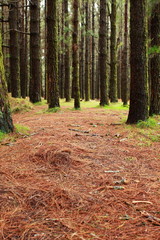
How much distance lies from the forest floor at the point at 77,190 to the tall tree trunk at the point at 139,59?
220 cm

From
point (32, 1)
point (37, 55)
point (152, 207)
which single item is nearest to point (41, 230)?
point (152, 207)

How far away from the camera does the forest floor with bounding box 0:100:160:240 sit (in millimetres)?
1789

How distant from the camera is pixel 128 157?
3826mm

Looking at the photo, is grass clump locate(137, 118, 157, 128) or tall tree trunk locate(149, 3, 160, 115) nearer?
grass clump locate(137, 118, 157, 128)

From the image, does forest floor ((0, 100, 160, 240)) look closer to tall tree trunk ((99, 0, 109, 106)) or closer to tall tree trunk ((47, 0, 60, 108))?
tall tree trunk ((47, 0, 60, 108))

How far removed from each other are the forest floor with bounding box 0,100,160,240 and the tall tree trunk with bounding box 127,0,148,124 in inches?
86.4

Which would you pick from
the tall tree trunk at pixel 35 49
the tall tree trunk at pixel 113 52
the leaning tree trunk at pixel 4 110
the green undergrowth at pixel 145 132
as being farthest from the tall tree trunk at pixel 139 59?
the tall tree trunk at pixel 113 52

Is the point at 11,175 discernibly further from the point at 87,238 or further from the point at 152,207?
the point at 152,207

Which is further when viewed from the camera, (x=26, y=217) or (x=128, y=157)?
(x=128, y=157)

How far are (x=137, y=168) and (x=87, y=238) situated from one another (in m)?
1.86

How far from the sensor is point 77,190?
249 cm

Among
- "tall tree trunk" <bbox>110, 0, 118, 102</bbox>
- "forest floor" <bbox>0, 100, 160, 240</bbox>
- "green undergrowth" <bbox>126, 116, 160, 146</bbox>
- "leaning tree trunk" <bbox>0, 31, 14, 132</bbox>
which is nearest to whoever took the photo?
"forest floor" <bbox>0, 100, 160, 240</bbox>

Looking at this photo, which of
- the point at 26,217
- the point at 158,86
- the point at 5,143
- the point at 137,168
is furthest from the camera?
the point at 158,86

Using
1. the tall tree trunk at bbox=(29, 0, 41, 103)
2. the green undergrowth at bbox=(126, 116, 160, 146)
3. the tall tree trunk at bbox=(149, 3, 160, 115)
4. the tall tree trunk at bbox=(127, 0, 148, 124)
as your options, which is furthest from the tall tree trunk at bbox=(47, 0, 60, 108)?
the green undergrowth at bbox=(126, 116, 160, 146)
